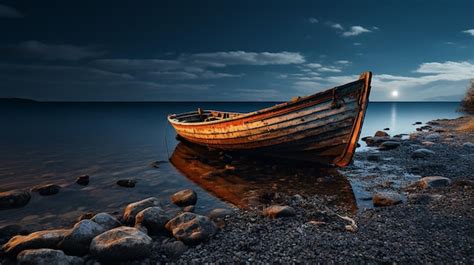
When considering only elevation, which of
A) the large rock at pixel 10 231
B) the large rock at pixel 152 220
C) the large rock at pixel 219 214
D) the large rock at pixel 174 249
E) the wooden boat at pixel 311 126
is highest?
the wooden boat at pixel 311 126

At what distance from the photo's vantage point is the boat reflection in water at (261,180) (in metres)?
9.30

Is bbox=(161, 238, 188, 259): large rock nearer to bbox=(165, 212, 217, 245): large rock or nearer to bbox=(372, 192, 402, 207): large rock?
bbox=(165, 212, 217, 245): large rock

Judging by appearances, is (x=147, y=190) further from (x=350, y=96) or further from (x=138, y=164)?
(x=350, y=96)

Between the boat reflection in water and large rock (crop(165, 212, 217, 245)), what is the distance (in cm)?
250

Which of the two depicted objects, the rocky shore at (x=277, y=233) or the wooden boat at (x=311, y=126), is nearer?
the rocky shore at (x=277, y=233)

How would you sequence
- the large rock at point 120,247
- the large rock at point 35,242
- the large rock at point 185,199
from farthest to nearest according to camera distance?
the large rock at point 185,199 → the large rock at point 35,242 → the large rock at point 120,247

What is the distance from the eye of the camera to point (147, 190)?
35.6ft

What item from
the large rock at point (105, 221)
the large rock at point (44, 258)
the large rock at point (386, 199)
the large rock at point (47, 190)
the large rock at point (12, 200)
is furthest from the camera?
the large rock at point (47, 190)

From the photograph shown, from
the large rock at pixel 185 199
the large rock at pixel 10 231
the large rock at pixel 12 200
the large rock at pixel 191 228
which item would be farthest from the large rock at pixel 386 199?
the large rock at pixel 12 200

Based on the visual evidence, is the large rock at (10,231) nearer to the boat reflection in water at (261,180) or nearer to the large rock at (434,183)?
the boat reflection in water at (261,180)

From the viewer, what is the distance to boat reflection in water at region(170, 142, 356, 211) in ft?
30.5

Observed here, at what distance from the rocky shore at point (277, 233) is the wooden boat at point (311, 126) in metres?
2.64

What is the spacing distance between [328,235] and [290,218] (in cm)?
130

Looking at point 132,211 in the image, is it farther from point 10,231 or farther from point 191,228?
point 10,231
